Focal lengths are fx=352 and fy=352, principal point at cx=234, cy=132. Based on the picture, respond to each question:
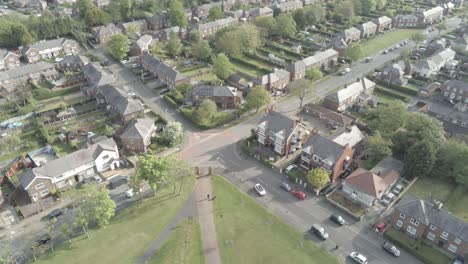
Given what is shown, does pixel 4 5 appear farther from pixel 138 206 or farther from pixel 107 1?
pixel 138 206

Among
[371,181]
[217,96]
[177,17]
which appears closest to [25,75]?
[217,96]

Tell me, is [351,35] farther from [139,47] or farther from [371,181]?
[371,181]

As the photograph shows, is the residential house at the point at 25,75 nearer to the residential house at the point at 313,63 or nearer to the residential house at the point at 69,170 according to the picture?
the residential house at the point at 69,170

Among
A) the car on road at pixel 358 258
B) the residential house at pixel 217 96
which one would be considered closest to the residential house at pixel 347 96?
the residential house at pixel 217 96

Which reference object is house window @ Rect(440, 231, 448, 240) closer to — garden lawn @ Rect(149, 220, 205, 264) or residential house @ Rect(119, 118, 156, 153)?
garden lawn @ Rect(149, 220, 205, 264)

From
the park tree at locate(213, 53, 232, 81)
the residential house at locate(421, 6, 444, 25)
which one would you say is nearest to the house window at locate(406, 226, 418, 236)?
the park tree at locate(213, 53, 232, 81)
